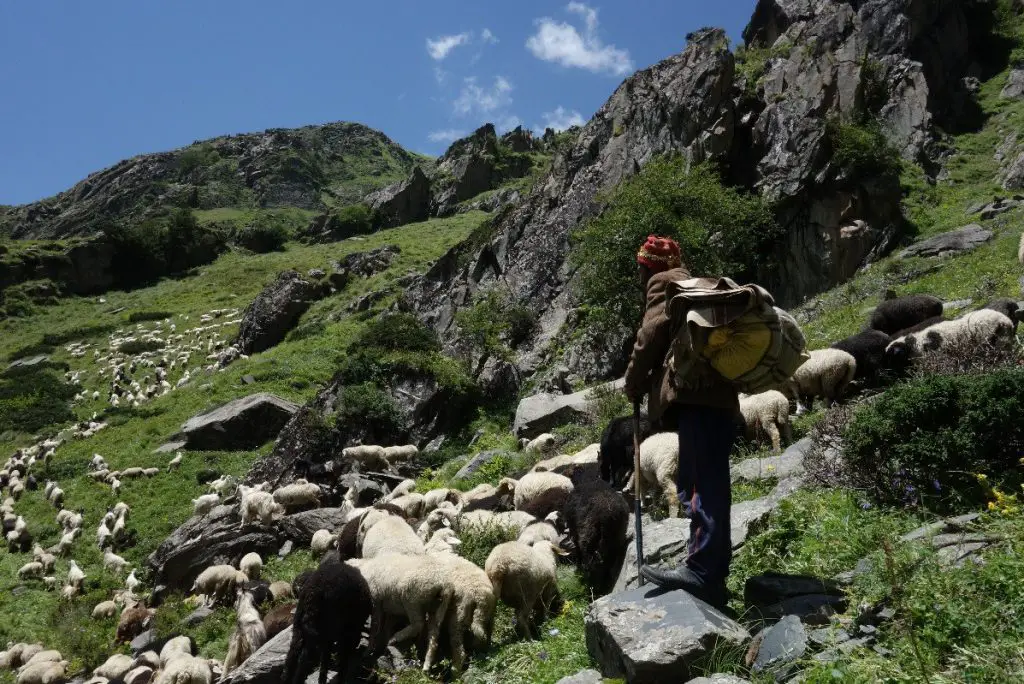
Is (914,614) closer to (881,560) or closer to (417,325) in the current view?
(881,560)

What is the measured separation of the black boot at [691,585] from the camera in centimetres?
491

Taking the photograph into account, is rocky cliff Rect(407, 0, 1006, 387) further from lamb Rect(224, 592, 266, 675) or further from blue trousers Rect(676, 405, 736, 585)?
blue trousers Rect(676, 405, 736, 585)

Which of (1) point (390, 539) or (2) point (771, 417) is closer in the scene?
(1) point (390, 539)

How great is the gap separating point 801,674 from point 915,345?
27.7 ft

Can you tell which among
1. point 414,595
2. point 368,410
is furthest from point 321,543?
point 368,410

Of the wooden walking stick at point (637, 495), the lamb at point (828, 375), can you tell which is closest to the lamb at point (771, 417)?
the lamb at point (828, 375)

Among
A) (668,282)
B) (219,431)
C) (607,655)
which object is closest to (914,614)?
(607,655)

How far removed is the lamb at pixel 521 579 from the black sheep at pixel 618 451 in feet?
12.4

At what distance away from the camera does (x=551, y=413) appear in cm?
1972

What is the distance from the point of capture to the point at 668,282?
5.42 m

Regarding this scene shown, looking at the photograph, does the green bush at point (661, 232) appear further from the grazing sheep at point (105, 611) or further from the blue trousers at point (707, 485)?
the blue trousers at point (707, 485)

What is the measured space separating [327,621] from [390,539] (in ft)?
7.78

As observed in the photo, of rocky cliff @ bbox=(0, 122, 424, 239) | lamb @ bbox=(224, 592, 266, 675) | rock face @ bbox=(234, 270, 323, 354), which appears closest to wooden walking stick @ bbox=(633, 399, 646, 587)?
lamb @ bbox=(224, 592, 266, 675)

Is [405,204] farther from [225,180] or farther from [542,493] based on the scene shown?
[542,493]
